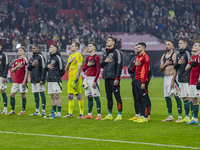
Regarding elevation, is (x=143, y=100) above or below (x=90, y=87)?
below

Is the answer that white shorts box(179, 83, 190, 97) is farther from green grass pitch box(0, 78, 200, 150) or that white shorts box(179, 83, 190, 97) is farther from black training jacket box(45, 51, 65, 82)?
black training jacket box(45, 51, 65, 82)

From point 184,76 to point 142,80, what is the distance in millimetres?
1048

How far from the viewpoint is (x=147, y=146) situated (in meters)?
6.12

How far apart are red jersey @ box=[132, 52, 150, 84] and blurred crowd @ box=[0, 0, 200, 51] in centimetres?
2175

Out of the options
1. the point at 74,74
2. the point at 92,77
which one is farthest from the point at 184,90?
the point at 74,74

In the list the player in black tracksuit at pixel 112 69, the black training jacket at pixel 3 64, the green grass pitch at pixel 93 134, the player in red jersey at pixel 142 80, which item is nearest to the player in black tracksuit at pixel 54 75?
the green grass pitch at pixel 93 134

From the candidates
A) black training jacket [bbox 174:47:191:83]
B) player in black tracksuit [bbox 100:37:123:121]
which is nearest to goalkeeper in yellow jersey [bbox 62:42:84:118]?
player in black tracksuit [bbox 100:37:123:121]

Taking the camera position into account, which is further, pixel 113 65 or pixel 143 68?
pixel 113 65

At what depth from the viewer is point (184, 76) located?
878cm

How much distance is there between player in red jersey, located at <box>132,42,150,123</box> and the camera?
29.1 feet

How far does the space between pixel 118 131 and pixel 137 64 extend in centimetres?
216

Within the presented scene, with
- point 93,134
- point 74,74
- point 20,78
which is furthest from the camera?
point 20,78

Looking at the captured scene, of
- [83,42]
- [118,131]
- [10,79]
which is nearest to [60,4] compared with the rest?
[83,42]

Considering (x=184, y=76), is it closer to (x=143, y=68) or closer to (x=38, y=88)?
(x=143, y=68)
